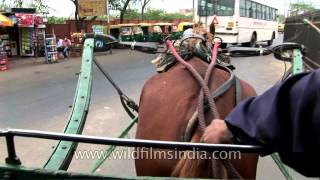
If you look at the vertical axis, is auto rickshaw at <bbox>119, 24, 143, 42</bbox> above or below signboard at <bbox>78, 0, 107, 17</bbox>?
below

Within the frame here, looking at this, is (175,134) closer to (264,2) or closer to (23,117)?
(23,117)

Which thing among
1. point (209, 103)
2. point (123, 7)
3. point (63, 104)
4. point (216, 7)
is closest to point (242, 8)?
point (216, 7)

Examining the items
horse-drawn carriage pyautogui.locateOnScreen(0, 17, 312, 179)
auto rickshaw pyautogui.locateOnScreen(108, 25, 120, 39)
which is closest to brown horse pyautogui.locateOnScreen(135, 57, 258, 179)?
horse-drawn carriage pyautogui.locateOnScreen(0, 17, 312, 179)

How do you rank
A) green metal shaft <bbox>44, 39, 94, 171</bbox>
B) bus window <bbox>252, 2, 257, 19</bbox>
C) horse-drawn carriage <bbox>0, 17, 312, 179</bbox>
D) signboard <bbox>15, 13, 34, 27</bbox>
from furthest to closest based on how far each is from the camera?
1. bus window <bbox>252, 2, 257, 19</bbox>
2. signboard <bbox>15, 13, 34, 27</bbox>
3. green metal shaft <bbox>44, 39, 94, 171</bbox>
4. horse-drawn carriage <bbox>0, 17, 312, 179</bbox>

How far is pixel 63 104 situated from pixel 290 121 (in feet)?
31.1

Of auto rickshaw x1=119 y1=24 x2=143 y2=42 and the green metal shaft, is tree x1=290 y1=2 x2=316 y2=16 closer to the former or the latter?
auto rickshaw x1=119 y1=24 x2=143 y2=42

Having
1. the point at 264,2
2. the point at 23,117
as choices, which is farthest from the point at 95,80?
the point at 264,2

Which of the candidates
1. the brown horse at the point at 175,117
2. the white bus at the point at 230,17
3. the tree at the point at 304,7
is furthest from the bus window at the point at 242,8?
the brown horse at the point at 175,117

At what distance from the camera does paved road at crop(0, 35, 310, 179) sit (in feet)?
20.3

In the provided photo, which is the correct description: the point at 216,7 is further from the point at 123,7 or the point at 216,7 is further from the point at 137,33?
the point at 123,7

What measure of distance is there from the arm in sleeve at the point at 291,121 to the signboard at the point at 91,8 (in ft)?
97.8

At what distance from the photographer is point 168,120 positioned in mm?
2834

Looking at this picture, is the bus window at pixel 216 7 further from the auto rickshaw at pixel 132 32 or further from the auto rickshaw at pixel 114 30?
the auto rickshaw at pixel 132 32

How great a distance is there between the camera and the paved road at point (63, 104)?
6172 mm
